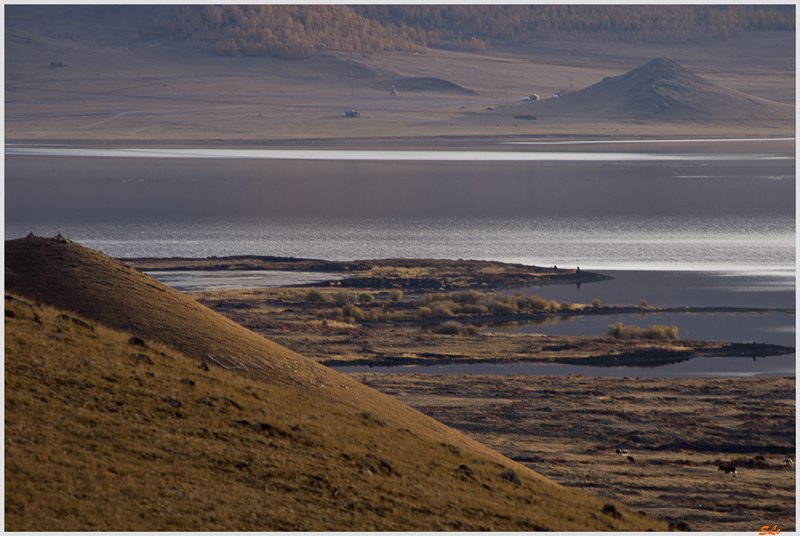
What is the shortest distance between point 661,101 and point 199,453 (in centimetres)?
18300

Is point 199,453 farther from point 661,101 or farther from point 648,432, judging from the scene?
point 661,101

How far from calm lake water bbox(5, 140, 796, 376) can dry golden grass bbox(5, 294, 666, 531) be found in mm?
30501

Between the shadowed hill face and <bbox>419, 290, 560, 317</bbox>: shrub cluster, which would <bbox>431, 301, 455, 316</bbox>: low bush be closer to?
<bbox>419, 290, 560, 317</bbox>: shrub cluster

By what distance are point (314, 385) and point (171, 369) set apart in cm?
366

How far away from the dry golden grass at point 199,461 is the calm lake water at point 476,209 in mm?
30501

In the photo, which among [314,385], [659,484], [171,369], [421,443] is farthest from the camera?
[659,484]

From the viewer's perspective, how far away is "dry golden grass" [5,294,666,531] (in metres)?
9.37

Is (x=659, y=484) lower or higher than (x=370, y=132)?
lower

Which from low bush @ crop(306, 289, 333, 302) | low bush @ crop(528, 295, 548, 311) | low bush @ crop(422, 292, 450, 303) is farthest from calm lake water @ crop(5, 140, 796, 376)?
low bush @ crop(306, 289, 333, 302)

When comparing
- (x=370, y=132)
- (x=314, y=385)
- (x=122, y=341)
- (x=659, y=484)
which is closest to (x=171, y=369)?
(x=122, y=341)

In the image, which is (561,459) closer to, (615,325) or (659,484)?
(659,484)

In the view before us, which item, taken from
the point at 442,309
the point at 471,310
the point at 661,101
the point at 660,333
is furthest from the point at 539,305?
the point at 661,101

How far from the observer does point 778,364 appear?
34.2m

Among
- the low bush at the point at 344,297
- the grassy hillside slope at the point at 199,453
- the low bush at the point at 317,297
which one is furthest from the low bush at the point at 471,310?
the grassy hillside slope at the point at 199,453
